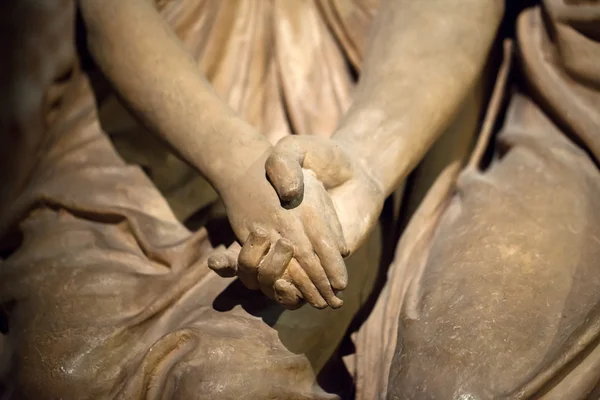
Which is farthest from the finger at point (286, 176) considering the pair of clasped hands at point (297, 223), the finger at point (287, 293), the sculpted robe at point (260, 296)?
the sculpted robe at point (260, 296)

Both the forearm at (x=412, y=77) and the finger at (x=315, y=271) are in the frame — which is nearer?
the finger at (x=315, y=271)

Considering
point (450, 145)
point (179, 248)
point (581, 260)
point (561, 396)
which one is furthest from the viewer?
point (450, 145)

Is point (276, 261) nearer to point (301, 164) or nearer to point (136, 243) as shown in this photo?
point (301, 164)

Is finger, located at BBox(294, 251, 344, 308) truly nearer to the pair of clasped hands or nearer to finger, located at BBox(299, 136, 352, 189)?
the pair of clasped hands

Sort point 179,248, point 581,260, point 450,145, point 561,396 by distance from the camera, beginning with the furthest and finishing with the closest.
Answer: point 450,145, point 179,248, point 581,260, point 561,396

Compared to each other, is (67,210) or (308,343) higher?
(67,210)

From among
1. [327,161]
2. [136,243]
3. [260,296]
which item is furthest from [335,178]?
[136,243]

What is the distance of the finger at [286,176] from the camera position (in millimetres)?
851

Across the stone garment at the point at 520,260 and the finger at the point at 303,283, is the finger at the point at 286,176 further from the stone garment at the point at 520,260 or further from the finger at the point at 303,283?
the stone garment at the point at 520,260

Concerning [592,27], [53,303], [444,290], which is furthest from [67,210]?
[592,27]

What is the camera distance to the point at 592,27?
3.84ft

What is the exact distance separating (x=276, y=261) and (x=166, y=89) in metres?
0.38

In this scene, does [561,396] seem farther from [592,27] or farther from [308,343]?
[592,27]

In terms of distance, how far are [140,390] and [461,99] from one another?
700 mm
